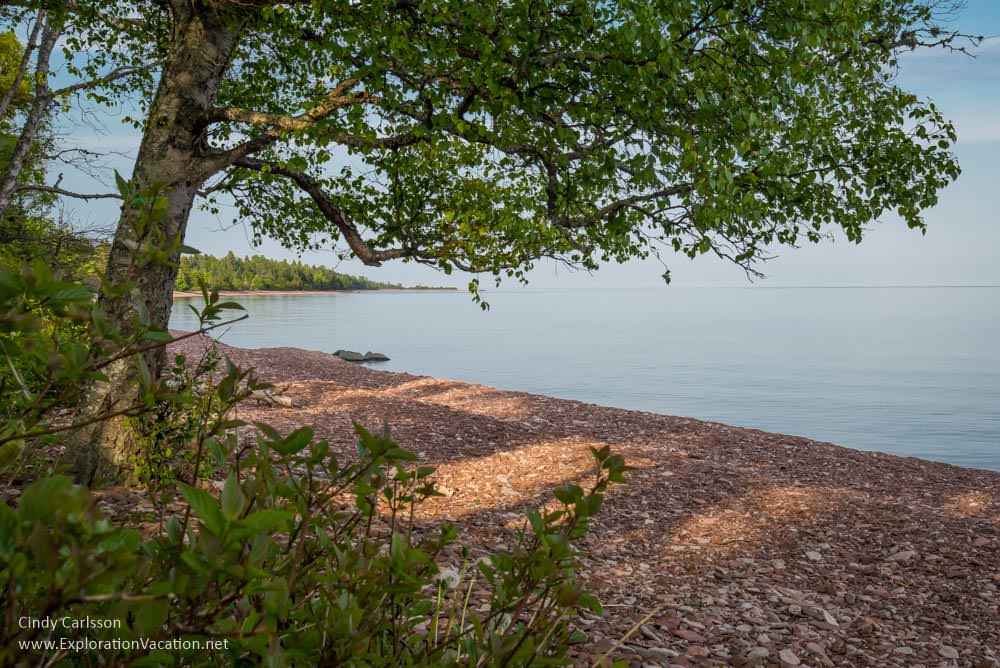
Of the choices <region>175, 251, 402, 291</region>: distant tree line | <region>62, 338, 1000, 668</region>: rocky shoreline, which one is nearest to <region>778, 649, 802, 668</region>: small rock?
<region>62, 338, 1000, 668</region>: rocky shoreline

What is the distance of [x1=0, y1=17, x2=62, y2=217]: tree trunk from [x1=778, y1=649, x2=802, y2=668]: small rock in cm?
1303

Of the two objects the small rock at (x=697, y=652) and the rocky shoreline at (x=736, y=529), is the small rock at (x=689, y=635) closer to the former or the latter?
the rocky shoreline at (x=736, y=529)

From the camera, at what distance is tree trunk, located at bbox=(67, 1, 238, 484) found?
6340 mm

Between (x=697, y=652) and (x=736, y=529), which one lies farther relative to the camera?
(x=736, y=529)

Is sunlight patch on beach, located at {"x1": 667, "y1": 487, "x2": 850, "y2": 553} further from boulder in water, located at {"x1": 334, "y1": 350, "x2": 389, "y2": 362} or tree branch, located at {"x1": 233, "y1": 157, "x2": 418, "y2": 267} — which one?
boulder in water, located at {"x1": 334, "y1": 350, "x2": 389, "y2": 362}

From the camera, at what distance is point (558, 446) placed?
999cm

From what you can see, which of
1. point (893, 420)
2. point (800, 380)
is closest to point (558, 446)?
point (893, 420)

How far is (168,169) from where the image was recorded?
6621 millimetres

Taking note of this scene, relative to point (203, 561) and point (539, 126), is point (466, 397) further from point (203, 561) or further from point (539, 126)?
point (203, 561)

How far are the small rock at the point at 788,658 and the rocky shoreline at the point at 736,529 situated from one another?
1 centimetres

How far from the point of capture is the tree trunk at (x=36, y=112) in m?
12.0

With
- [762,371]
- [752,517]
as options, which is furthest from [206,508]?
[762,371]

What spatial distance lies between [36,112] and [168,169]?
7943mm

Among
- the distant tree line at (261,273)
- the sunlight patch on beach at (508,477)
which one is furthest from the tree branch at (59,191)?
the distant tree line at (261,273)
